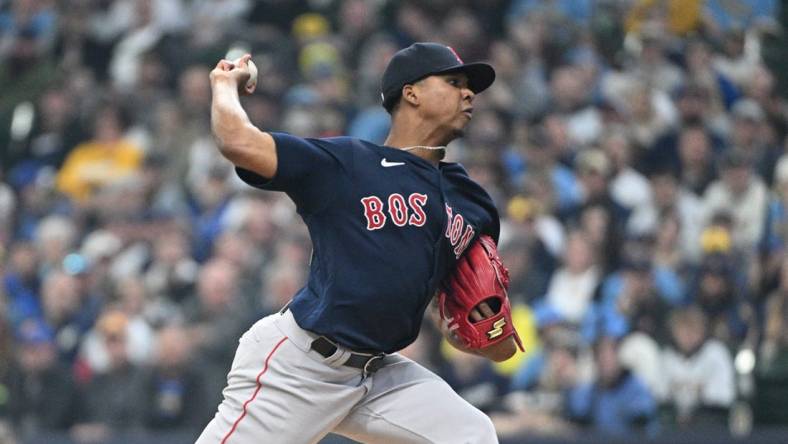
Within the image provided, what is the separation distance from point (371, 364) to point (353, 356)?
0.34 feet

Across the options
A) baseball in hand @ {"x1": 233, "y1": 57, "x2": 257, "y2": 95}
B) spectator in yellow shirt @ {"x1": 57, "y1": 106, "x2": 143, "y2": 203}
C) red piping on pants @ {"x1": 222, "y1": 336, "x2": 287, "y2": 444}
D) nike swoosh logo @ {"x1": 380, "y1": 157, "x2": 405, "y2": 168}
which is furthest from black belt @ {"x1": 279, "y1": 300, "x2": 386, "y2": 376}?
spectator in yellow shirt @ {"x1": 57, "y1": 106, "x2": 143, "y2": 203}

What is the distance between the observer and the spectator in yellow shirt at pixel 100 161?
1049 centimetres

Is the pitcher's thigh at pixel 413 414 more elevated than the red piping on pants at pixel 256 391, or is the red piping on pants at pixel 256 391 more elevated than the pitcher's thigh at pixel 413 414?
the red piping on pants at pixel 256 391

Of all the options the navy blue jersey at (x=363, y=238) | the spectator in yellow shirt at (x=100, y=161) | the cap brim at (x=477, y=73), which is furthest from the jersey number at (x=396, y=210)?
the spectator in yellow shirt at (x=100, y=161)

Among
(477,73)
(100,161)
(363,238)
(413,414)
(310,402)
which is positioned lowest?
(100,161)

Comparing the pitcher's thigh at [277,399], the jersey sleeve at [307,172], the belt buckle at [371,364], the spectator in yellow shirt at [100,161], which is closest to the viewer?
the jersey sleeve at [307,172]

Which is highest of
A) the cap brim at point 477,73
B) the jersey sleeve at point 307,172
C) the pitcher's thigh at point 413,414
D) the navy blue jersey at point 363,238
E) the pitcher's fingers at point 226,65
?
the pitcher's fingers at point 226,65

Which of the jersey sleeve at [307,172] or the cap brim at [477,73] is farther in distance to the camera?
the cap brim at [477,73]

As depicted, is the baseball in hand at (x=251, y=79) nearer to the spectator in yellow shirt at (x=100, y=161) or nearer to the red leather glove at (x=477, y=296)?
the red leather glove at (x=477, y=296)

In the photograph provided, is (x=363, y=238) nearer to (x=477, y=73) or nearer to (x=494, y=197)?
(x=477, y=73)

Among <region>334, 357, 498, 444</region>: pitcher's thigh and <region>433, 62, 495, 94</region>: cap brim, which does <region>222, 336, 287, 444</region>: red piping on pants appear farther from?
<region>433, 62, 495, 94</region>: cap brim

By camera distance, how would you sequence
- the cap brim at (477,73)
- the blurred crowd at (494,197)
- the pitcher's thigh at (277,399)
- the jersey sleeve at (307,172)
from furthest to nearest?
the blurred crowd at (494,197)
the cap brim at (477,73)
the pitcher's thigh at (277,399)
the jersey sleeve at (307,172)

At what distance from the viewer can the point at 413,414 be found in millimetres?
4215

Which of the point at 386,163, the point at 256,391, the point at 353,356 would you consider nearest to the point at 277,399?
the point at 256,391
